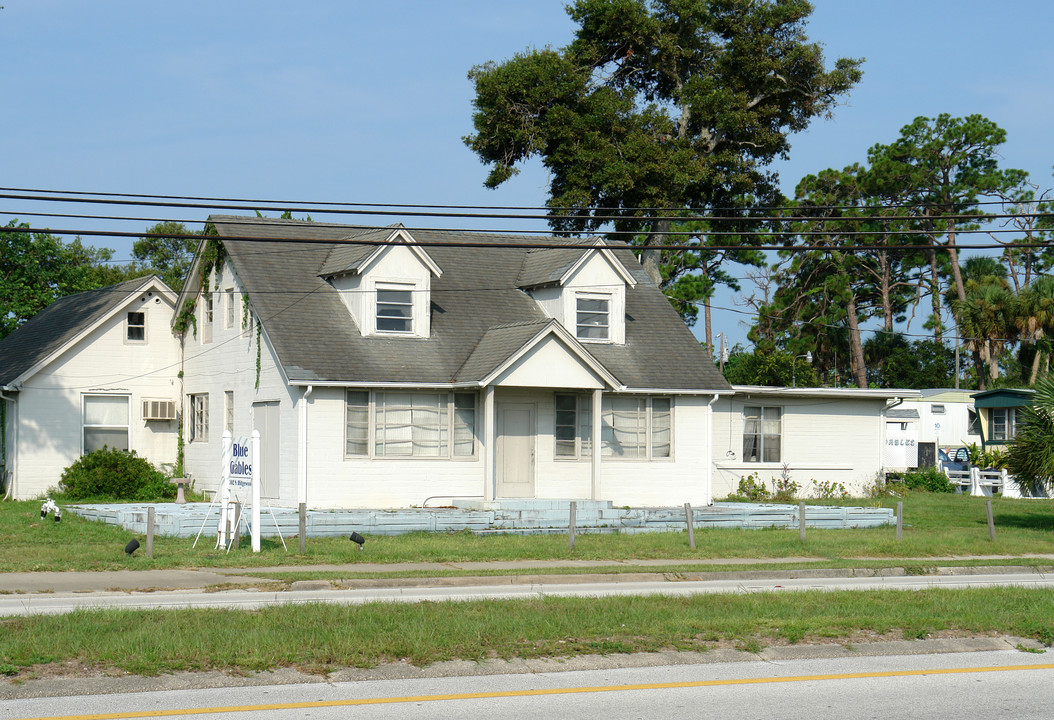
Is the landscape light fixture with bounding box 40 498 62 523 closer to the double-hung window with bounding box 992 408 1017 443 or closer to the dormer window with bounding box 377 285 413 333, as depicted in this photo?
the dormer window with bounding box 377 285 413 333

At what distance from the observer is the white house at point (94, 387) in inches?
1265

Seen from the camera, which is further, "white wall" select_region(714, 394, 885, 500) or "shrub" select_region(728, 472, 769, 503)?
"white wall" select_region(714, 394, 885, 500)

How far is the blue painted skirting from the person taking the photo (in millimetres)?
22719

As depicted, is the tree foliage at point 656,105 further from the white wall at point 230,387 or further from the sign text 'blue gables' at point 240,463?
the sign text 'blue gables' at point 240,463

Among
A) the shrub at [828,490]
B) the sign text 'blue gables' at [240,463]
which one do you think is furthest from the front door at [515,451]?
the shrub at [828,490]

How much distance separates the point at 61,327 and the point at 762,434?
20.7m

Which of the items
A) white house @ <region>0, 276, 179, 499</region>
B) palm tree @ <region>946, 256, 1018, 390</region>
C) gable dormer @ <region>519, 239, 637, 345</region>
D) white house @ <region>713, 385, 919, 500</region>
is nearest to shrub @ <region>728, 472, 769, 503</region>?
white house @ <region>713, 385, 919, 500</region>

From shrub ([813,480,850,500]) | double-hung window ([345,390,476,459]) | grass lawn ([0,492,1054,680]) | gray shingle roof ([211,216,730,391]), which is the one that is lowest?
grass lawn ([0,492,1054,680])

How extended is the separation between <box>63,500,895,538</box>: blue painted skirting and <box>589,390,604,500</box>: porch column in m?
0.56

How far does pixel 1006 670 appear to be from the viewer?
1072cm

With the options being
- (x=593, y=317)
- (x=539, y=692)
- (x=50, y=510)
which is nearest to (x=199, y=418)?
(x=50, y=510)

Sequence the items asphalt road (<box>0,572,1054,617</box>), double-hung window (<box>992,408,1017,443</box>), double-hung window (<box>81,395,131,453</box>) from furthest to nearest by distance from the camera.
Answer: double-hung window (<box>992,408,1017,443</box>), double-hung window (<box>81,395,131,453</box>), asphalt road (<box>0,572,1054,617</box>)

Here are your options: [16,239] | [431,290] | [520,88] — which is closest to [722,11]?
[520,88]

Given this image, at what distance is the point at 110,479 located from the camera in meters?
31.2
